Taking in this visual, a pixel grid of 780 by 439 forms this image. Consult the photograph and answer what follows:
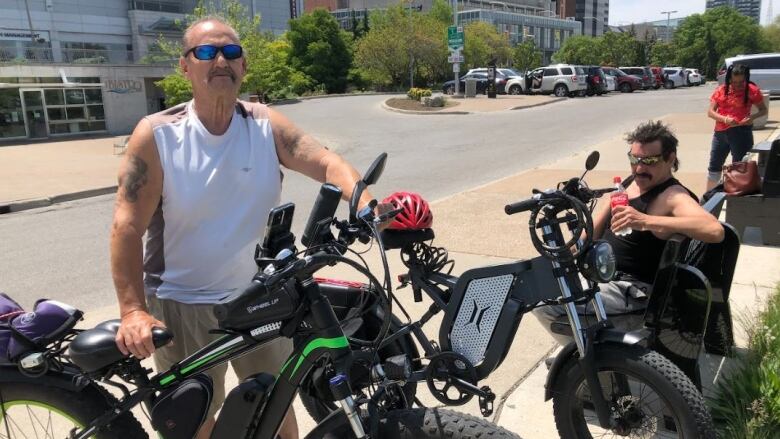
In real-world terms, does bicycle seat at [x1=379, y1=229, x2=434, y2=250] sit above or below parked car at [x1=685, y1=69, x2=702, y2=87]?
above

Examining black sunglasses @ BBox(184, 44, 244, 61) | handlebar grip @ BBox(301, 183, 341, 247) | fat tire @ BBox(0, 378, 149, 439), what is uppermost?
black sunglasses @ BBox(184, 44, 244, 61)

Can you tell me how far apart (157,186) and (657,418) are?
2.29m

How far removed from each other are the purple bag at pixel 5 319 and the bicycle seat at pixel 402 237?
1.52 metres

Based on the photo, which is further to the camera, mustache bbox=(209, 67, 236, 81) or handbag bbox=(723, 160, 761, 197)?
handbag bbox=(723, 160, 761, 197)

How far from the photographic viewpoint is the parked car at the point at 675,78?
43.5 m

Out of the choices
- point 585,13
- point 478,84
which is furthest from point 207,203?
point 585,13

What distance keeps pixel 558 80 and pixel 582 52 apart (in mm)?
53822

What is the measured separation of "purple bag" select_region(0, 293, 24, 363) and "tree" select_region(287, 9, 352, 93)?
53.6 meters

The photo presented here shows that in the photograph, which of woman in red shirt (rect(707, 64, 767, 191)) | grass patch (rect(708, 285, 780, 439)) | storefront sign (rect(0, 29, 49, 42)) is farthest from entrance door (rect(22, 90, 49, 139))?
grass patch (rect(708, 285, 780, 439))

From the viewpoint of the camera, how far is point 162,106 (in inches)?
1244

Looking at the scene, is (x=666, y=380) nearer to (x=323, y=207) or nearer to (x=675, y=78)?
(x=323, y=207)

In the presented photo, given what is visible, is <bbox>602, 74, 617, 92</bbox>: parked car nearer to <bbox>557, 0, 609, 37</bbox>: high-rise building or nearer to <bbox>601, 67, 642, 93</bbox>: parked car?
<bbox>601, 67, 642, 93</bbox>: parked car

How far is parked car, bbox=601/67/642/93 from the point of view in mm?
38562

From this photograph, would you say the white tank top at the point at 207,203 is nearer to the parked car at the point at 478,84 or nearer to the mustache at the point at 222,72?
the mustache at the point at 222,72
